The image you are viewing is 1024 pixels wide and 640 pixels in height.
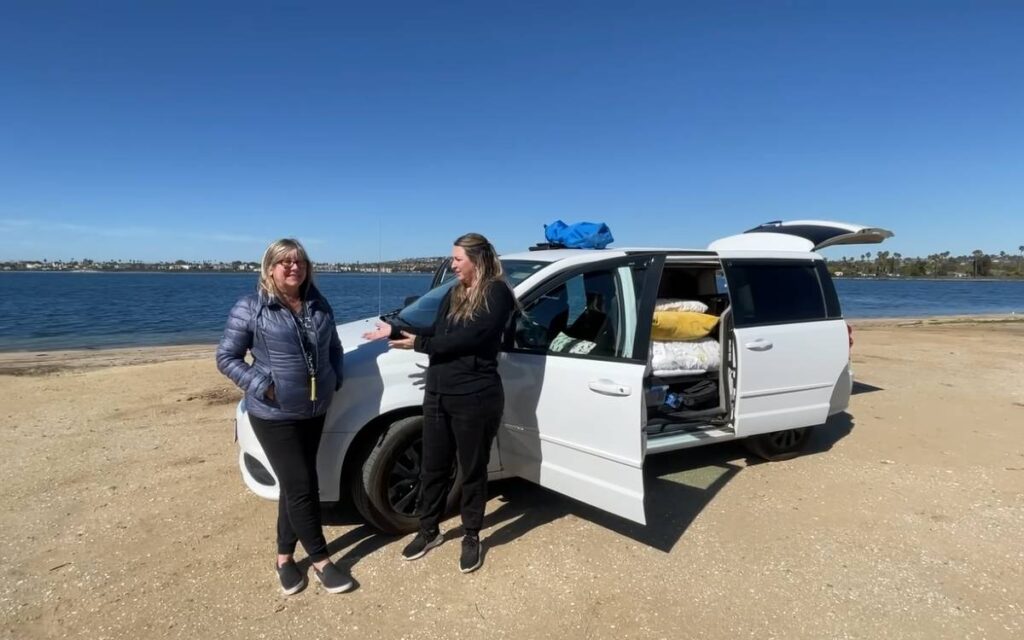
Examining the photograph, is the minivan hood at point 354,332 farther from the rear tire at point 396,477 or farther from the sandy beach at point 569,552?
the sandy beach at point 569,552

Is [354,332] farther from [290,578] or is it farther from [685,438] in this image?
[685,438]

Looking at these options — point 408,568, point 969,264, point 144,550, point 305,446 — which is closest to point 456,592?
point 408,568

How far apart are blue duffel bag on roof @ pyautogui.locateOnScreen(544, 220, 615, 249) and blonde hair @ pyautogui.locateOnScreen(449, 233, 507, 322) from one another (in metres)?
1.76

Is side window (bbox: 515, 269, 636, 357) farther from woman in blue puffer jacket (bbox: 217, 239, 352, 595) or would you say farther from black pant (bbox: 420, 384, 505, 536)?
woman in blue puffer jacket (bbox: 217, 239, 352, 595)

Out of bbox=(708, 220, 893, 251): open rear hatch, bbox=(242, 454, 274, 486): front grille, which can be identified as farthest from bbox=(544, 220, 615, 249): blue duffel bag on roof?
bbox=(242, 454, 274, 486): front grille

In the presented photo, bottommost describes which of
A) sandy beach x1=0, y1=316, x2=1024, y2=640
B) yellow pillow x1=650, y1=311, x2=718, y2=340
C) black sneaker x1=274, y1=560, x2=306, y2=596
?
sandy beach x1=0, y1=316, x2=1024, y2=640

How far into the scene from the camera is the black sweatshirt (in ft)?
9.62

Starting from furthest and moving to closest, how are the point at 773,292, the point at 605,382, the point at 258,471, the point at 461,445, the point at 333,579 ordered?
the point at 773,292
the point at 258,471
the point at 605,382
the point at 461,445
the point at 333,579

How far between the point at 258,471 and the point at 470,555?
140cm

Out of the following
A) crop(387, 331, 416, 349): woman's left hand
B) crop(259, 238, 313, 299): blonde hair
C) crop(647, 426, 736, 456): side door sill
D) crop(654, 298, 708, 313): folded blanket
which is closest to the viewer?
crop(259, 238, 313, 299): blonde hair

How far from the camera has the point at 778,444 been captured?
5.02 meters

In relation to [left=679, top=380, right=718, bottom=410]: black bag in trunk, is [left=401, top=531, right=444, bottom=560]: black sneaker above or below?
below

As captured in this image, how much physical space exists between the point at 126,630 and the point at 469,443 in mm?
1861

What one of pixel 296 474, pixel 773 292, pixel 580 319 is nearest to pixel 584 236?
pixel 580 319
